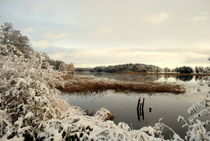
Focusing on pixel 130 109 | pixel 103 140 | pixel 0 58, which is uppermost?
pixel 0 58

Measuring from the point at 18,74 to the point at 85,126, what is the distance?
2.47 m

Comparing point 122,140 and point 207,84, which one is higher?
point 207,84

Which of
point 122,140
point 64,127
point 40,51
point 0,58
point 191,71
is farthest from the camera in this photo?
point 191,71

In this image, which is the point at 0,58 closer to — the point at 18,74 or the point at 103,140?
the point at 18,74

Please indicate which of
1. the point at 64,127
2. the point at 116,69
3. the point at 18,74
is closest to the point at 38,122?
the point at 64,127

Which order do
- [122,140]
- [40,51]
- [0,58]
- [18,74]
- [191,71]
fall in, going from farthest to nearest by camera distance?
[191,71] → [40,51] → [0,58] → [18,74] → [122,140]

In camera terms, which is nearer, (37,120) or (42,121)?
(42,121)

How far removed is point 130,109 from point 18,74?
15.4m

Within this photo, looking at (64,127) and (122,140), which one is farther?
(64,127)

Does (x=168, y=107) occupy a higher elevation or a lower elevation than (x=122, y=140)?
lower

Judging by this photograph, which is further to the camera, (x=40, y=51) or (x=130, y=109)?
(x=130, y=109)

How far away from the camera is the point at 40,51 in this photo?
6.11 meters

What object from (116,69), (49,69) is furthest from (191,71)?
(49,69)

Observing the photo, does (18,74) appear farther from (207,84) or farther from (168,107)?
(168,107)
